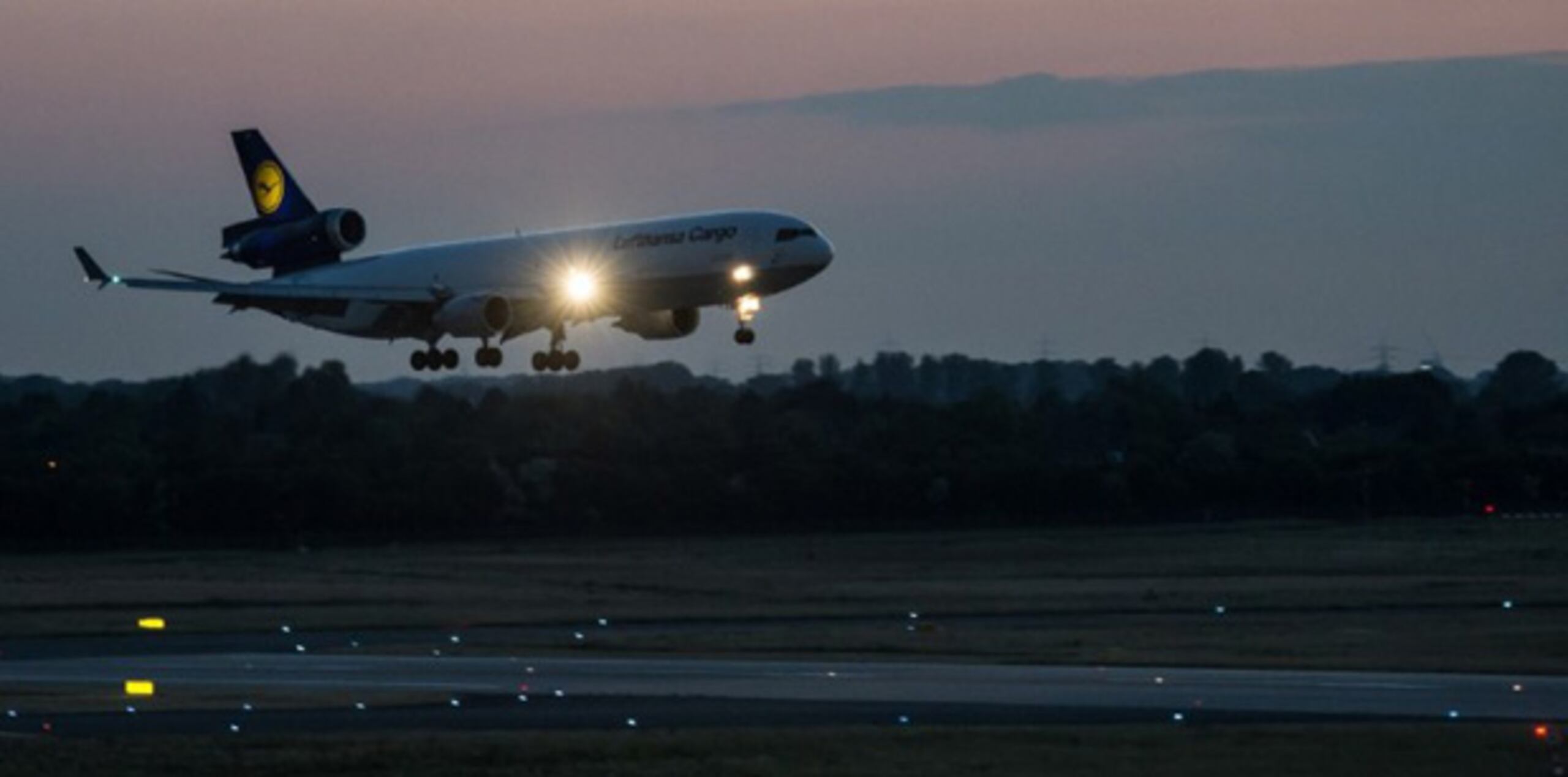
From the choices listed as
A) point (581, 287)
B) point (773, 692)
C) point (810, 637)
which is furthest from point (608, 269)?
point (773, 692)

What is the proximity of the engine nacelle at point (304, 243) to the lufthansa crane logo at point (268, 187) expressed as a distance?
431 cm

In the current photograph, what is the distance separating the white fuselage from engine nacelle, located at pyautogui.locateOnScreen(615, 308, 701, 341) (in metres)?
0.66

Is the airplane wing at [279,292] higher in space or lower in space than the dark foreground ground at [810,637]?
higher

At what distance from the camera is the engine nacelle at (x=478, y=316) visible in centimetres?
7406

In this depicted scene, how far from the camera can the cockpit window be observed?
7088cm

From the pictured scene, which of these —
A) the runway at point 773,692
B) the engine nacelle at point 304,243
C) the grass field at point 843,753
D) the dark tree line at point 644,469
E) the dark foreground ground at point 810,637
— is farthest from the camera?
the dark tree line at point 644,469

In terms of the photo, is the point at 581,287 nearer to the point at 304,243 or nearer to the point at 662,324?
the point at 662,324

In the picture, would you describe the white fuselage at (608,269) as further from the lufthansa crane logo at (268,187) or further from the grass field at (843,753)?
the grass field at (843,753)

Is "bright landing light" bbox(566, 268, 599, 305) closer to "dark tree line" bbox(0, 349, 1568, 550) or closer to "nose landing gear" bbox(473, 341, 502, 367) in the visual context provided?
"nose landing gear" bbox(473, 341, 502, 367)

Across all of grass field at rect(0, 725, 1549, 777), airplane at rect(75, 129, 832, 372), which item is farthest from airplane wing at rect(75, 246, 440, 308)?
grass field at rect(0, 725, 1549, 777)

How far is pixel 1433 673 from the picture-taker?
5256 cm

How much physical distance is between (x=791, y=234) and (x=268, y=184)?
2192 centimetres

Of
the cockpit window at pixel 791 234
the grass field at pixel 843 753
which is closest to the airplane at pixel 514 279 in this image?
the cockpit window at pixel 791 234

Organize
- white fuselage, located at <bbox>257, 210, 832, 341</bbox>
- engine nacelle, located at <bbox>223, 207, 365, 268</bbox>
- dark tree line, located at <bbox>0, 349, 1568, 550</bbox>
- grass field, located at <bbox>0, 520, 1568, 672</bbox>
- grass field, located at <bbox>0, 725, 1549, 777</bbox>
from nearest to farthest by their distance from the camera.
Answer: grass field, located at <bbox>0, 725, 1549, 777</bbox> < grass field, located at <bbox>0, 520, 1568, 672</bbox> < white fuselage, located at <bbox>257, 210, 832, 341</bbox> < engine nacelle, located at <bbox>223, 207, 365, 268</bbox> < dark tree line, located at <bbox>0, 349, 1568, 550</bbox>
